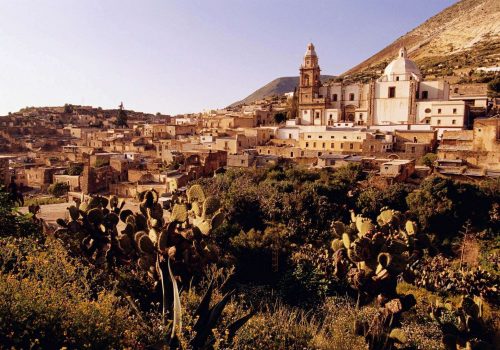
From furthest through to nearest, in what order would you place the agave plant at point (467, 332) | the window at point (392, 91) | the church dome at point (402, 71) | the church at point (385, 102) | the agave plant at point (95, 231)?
the church dome at point (402, 71) < the window at point (392, 91) < the church at point (385, 102) < the agave plant at point (95, 231) < the agave plant at point (467, 332)

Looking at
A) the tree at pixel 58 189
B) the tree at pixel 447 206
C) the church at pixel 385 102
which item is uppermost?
the church at pixel 385 102

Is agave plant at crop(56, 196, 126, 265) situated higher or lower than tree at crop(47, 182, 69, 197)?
higher

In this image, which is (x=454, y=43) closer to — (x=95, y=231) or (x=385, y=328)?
(x=95, y=231)

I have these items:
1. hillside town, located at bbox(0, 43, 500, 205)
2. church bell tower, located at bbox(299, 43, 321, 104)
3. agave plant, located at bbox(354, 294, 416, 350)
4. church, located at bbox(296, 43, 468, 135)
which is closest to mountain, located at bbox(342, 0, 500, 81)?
church, located at bbox(296, 43, 468, 135)

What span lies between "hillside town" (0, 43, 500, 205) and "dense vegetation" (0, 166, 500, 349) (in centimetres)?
487

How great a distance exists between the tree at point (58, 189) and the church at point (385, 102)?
20.7 m

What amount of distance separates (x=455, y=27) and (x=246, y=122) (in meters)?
66.2

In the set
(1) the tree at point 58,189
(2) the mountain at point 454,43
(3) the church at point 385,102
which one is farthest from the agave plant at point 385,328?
(2) the mountain at point 454,43

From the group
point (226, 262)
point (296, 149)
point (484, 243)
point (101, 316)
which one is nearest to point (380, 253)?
point (101, 316)

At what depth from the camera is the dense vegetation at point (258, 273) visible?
4527 mm

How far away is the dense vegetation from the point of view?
4.53m

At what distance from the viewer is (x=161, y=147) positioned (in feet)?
110

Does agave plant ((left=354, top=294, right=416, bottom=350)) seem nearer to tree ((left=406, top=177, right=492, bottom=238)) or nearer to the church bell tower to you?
tree ((left=406, top=177, right=492, bottom=238))

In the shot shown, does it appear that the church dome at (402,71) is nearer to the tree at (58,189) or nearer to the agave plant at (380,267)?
the tree at (58,189)
